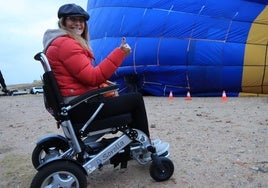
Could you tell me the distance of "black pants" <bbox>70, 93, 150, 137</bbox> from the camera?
3.31 meters

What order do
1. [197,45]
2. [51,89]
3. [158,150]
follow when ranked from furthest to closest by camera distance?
1. [197,45]
2. [158,150]
3. [51,89]

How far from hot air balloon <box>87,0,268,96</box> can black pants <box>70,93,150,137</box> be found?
7.43 m

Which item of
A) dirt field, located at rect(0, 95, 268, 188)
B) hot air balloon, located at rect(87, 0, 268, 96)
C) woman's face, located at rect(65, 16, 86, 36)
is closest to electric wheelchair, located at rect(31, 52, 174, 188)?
dirt field, located at rect(0, 95, 268, 188)

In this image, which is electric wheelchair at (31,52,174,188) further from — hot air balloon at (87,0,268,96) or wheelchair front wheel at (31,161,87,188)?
hot air balloon at (87,0,268,96)

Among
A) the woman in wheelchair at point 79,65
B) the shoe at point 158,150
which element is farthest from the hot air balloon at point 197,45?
the woman in wheelchair at point 79,65

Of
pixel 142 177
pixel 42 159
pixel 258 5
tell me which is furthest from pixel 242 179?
pixel 258 5

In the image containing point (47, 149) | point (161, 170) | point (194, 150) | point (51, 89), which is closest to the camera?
point (51, 89)

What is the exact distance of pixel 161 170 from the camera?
3.57m

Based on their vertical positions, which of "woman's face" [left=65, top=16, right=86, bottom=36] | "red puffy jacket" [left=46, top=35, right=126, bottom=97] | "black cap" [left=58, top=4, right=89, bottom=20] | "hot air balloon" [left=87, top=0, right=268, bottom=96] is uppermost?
"black cap" [left=58, top=4, right=89, bottom=20]

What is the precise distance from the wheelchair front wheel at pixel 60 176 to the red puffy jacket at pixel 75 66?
0.62 m

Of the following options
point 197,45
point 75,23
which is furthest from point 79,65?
point 197,45

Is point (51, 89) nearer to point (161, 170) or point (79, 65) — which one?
point (79, 65)

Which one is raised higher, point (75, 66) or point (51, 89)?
point (75, 66)

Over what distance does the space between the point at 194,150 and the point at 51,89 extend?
84.9 inches
